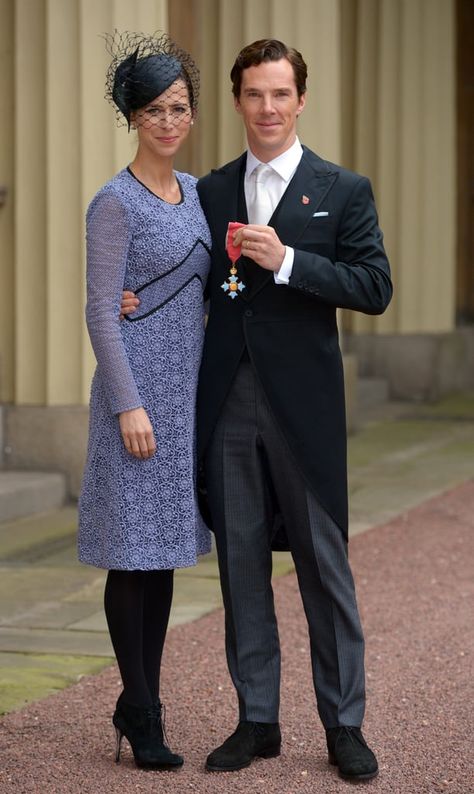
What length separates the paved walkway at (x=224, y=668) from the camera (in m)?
3.90

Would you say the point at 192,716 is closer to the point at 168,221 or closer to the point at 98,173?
the point at 168,221

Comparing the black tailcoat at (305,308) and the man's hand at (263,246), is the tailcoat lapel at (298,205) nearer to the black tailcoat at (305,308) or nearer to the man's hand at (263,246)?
the black tailcoat at (305,308)

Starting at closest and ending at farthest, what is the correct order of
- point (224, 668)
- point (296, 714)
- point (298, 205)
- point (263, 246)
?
point (263, 246) → point (298, 205) → point (296, 714) → point (224, 668)

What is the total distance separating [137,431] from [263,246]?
53 centimetres

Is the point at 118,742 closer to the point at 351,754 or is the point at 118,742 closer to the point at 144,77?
the point at 351,754

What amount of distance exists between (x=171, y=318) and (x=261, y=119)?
0.51 metres

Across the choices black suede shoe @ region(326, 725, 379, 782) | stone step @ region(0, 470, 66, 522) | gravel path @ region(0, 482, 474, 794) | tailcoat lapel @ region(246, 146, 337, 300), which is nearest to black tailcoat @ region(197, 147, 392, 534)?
tailcoat lapel @ region(246, 146, 337, 300)

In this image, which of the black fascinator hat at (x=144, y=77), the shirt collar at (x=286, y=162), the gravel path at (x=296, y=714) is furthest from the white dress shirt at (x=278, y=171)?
the gravel path at (x=296, y=714)

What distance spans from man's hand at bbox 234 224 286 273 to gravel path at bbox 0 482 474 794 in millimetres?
1245

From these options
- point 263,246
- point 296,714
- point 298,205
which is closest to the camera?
point 263,246

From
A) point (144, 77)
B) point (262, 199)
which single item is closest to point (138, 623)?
point (262, 199)

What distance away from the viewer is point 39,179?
8.01m

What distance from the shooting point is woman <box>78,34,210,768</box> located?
3.72m

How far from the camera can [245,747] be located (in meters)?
3.92
